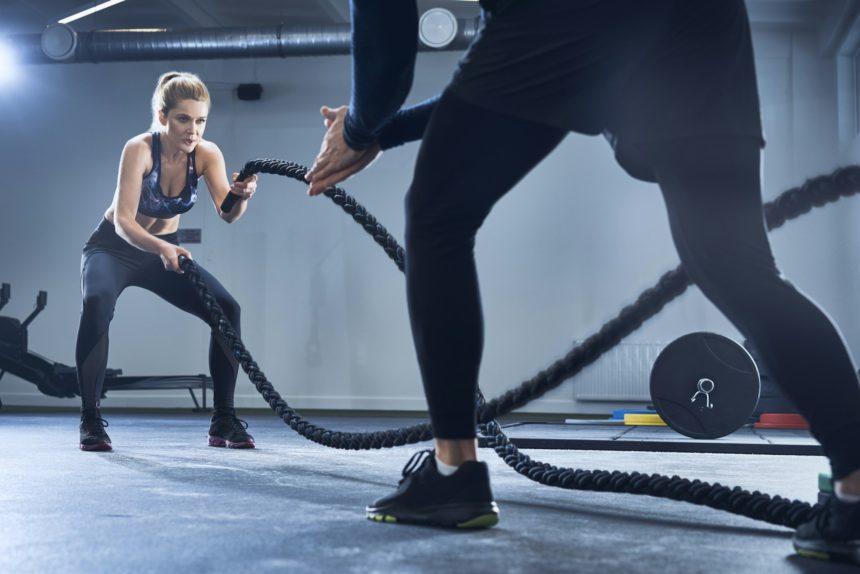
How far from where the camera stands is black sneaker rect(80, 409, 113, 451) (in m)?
2.89

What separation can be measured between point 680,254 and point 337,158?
0.58 m

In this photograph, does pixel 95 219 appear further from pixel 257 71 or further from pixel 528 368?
pixel 528 368

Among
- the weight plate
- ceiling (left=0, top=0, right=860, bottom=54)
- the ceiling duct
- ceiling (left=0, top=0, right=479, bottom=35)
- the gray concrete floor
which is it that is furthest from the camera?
ceiling (left=0, top=0, right=479, bottom=35)

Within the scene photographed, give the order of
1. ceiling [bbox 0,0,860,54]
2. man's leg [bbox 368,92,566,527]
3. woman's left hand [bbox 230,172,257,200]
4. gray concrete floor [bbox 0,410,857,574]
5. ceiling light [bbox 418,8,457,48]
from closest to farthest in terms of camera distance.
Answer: gray concrete floor [bbox 0,410,857,574] → man's leg [bbox 368,92,566,527] → woman's left hand [bbox 230,172,257,200] → ceiling light [bbox 418,8,457,48] → ceiling [bbox 0,0,860,54]

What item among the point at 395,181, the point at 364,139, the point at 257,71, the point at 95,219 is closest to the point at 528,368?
the point at 395,181

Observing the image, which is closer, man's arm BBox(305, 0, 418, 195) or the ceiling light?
man's arm BBox(305, 0, 418, 195)

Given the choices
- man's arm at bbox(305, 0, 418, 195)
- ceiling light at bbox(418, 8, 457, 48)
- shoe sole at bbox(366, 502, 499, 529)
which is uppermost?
ceiling light at bbox(418, 8, 457, 48)

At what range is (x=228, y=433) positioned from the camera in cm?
309

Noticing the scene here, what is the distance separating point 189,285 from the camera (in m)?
3.04

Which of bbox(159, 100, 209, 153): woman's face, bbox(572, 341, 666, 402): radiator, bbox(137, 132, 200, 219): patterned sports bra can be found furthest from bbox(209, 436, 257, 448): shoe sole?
bbox(572, 341, 666, 402): radiator

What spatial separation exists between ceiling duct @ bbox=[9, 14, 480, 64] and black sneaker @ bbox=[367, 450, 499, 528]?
18.6ft

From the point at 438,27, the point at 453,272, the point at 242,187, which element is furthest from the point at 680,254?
the point at 438,27

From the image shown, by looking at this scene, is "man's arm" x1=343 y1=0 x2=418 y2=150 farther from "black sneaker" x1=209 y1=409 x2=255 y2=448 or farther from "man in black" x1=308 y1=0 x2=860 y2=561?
"black sneaker" x1=209 y1=409 x2=255 y2=448

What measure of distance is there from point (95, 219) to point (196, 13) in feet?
6.85
